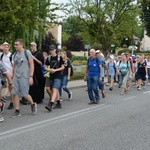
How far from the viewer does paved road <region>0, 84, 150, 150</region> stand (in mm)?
6357

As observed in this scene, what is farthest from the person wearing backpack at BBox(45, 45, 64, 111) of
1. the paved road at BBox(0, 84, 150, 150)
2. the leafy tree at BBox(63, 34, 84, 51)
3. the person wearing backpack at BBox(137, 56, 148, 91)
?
the leafy tree at BBox(63, 34, 84, 51)

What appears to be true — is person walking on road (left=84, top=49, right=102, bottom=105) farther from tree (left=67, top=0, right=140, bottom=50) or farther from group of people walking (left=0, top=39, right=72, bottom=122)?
tree (left=67, top=0, right=140, bottom=50)

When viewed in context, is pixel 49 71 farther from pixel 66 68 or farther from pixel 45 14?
pixel 45 14

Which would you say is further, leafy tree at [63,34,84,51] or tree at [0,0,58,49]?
leafy tree at [63,34,84,51]

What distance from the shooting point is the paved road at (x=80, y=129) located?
6357mm

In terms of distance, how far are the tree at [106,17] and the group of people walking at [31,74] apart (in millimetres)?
21010

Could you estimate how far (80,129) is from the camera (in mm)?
7645

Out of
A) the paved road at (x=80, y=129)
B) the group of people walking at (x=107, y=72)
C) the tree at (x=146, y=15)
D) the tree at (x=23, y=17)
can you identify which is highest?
the tree at (x=146, y=15)

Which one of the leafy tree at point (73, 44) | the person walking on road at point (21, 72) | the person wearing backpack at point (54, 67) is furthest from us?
the leafy tree at point (73, 44)

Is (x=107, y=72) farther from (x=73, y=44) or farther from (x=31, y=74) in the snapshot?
(x=73, y=44)

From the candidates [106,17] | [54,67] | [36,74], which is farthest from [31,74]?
[106,17]

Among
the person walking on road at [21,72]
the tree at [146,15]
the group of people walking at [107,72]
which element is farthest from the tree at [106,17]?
the person walking on road at [21,72]

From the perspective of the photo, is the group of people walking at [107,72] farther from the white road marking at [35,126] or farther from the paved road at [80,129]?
the white road marking at [35,126]

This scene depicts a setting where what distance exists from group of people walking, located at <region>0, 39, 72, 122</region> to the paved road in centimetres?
41
